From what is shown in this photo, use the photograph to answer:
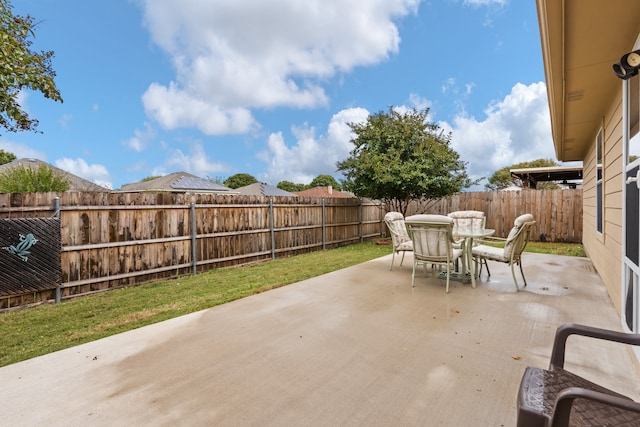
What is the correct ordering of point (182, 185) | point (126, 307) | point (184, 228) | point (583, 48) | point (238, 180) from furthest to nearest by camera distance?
point (238, 180) → point (182, 185) → point (184, 228) → point (126, 307) → point (583, 48)

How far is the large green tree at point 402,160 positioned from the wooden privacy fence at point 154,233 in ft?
7.11

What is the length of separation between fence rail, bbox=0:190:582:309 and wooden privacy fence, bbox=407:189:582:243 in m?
0.03

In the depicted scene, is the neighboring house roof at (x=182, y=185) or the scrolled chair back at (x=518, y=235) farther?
the neighboring house roof at (x=182, y=185)

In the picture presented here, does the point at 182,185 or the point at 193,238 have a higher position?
the point at 182,185

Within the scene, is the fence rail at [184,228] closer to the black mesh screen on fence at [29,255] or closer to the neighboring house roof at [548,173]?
the black mesh screen on fence at [29,255]

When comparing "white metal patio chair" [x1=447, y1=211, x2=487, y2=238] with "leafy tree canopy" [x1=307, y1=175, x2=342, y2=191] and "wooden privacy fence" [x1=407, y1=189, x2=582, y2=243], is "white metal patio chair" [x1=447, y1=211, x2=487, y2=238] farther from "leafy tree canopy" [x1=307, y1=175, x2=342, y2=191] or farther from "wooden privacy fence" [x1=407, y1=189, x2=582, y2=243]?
"leafy tree canopy" [x1=307, y1=175, x2=342, y2=191]

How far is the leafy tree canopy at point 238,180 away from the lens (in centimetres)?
4891

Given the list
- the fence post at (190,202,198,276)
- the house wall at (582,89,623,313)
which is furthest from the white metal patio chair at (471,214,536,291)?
the fence post at (190,202,198,276)

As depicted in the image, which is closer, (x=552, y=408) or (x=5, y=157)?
(x=552, y=408)

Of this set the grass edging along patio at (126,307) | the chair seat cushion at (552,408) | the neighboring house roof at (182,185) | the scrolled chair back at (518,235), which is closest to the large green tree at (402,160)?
the grass edging along patio at (126,307)

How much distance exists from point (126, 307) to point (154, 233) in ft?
6.14

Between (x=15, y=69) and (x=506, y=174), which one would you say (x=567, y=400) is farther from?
(x=506, y=174)

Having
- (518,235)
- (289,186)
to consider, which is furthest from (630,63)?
(289,186)

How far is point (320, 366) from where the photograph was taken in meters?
2.29
